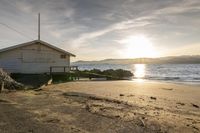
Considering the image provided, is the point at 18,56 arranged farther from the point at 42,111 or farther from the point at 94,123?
the point at 94,123

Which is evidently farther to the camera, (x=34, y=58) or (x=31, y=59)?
(x=34, y=58)

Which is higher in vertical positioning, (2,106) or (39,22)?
(39,22)

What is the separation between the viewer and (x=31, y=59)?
31.0 metres

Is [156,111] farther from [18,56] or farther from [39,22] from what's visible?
[39,22]

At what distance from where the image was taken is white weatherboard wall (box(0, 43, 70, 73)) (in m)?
29.9

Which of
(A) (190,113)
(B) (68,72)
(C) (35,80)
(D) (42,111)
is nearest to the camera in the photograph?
(D) (42,111)

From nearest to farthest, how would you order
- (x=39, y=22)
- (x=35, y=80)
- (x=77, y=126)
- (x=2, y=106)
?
(x=77, y=126) < (x=2, y=106) < (x=35, y=80) < (x=39, y=22)

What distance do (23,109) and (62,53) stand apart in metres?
22.8

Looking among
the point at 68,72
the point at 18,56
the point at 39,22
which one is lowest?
the point at 68,72

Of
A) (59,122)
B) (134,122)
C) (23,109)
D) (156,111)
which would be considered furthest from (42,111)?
(156,111)

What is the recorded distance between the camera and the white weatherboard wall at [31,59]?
29891 millimetres

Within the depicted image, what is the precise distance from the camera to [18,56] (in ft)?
99.4

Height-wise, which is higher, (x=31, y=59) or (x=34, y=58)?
(x=34, y=58)

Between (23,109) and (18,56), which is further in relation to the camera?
(18,56)
